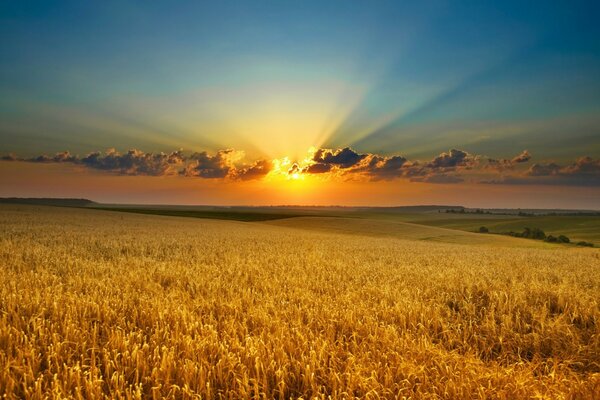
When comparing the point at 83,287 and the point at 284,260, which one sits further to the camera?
the point at 284,260

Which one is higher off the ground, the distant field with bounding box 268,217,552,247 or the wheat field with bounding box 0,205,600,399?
the wheat field with bounding box 0,205,600,399

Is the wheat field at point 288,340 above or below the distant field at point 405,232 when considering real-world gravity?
above

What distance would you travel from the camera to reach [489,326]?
5.64 meters

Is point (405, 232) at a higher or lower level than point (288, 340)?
lower

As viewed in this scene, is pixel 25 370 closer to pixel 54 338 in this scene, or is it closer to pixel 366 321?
pixel 54 338

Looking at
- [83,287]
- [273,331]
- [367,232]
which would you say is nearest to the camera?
[273,331]

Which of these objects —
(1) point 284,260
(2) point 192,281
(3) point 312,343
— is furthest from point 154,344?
(1) point 284,260

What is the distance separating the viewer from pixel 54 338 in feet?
13.8

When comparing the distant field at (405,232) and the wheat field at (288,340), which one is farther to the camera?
the distant field at (405,232)

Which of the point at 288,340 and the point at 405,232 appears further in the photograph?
the point at 405,232

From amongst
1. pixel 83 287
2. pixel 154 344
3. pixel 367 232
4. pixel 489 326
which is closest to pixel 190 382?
pixel 154 344

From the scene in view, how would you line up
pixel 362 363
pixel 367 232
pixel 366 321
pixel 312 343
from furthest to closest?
pixel 367 232 < pixel 366 321 < pixel 312 343 < pixel 362 363

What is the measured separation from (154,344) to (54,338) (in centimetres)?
111

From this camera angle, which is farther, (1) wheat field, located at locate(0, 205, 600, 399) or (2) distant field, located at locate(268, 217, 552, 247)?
(2) distant field, located at locate(268, 217, 552, 247)
